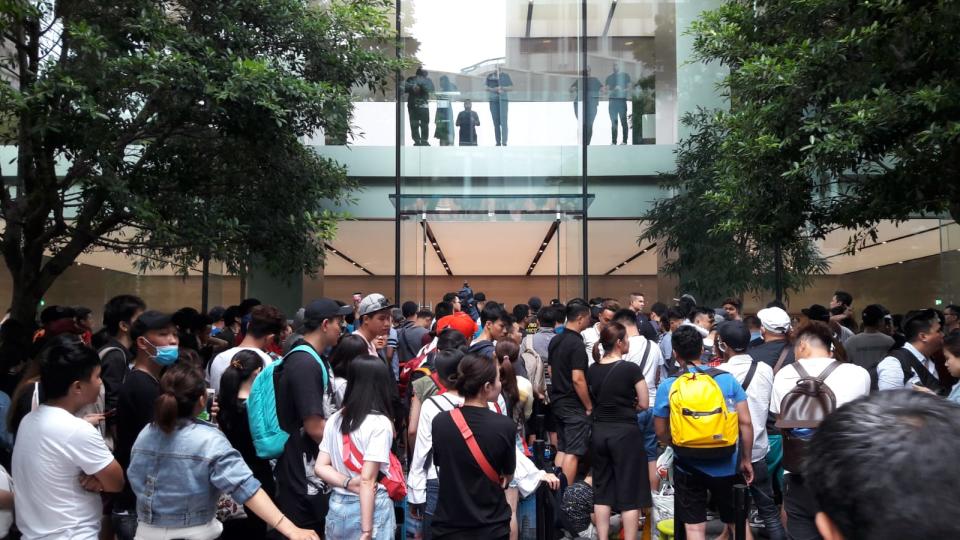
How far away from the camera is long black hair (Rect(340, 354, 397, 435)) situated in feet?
14.7

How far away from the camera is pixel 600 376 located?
266 inches

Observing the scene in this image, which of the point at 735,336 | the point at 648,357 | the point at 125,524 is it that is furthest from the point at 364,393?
the point at 648,357

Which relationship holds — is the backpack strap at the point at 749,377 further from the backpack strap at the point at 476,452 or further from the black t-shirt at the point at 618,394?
the backpack strap at the point at 476,452

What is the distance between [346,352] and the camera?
5.46 m

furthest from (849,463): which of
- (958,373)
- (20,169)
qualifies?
(20,169)

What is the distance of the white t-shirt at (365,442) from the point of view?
439cm

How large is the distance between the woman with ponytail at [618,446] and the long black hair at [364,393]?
255 cm

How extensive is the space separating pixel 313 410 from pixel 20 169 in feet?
22.7

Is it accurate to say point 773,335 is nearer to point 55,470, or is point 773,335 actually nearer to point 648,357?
point 648,357

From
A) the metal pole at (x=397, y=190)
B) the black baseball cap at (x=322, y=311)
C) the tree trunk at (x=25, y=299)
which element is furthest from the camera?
the metal pole at (x=397, y=190)

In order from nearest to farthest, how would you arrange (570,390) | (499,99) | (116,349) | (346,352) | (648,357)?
1. (346,352)
2. (116,349)
3. (570,390)
4. (648,357)
5. (499,99)

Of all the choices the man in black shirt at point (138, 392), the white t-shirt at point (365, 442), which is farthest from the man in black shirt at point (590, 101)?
the white t-shirt at point (365, 442)

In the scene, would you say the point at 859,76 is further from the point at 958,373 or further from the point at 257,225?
the point at 257,225

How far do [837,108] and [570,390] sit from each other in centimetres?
397
